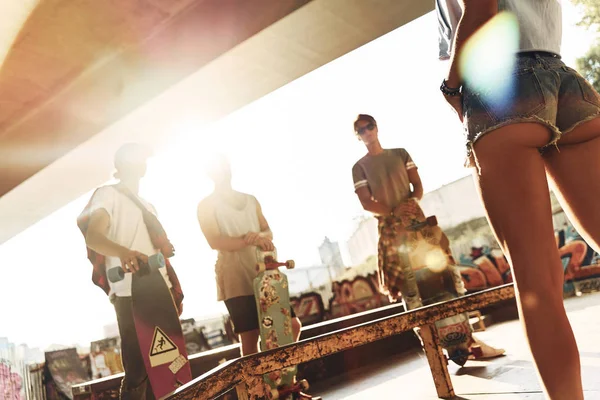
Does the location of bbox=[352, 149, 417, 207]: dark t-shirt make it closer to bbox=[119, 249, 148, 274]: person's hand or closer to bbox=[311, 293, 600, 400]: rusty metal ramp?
bbox=[311, 293, 600, 400]: rusty metal ramp

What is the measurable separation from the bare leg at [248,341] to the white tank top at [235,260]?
29 centimetres

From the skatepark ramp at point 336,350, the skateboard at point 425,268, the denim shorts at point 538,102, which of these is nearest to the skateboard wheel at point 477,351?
the skateboard at point 425,268

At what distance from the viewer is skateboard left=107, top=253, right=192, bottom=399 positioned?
2.57 m

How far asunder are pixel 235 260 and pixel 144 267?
2.19 ft

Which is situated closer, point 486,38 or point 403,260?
point 486,38

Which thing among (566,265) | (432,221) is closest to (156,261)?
(432,221)

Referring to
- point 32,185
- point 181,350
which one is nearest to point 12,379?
point 32,185

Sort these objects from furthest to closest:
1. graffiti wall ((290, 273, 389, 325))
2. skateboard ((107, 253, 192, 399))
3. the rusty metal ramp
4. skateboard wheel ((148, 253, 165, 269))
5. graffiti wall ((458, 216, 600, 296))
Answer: graffiti wall ((290, 273, 389, 325)) → graffiti wall ((458, 216, 600, 296)) → skateboard wheel ((148, 253, 165, 269)) → skateboard ((107, 253, 192, 399)) → the rusty metal ramp

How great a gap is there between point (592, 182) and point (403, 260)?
2147 mm

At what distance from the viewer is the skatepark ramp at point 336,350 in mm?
1320

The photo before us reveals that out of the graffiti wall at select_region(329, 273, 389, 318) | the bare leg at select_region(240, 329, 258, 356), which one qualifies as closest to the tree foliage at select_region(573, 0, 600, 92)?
the graffiti wall at select_region(329, 273, 389, 318)

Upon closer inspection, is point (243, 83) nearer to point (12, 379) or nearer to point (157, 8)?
point (157, 8)

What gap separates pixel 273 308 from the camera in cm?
290

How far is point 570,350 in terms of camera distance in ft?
2.89
